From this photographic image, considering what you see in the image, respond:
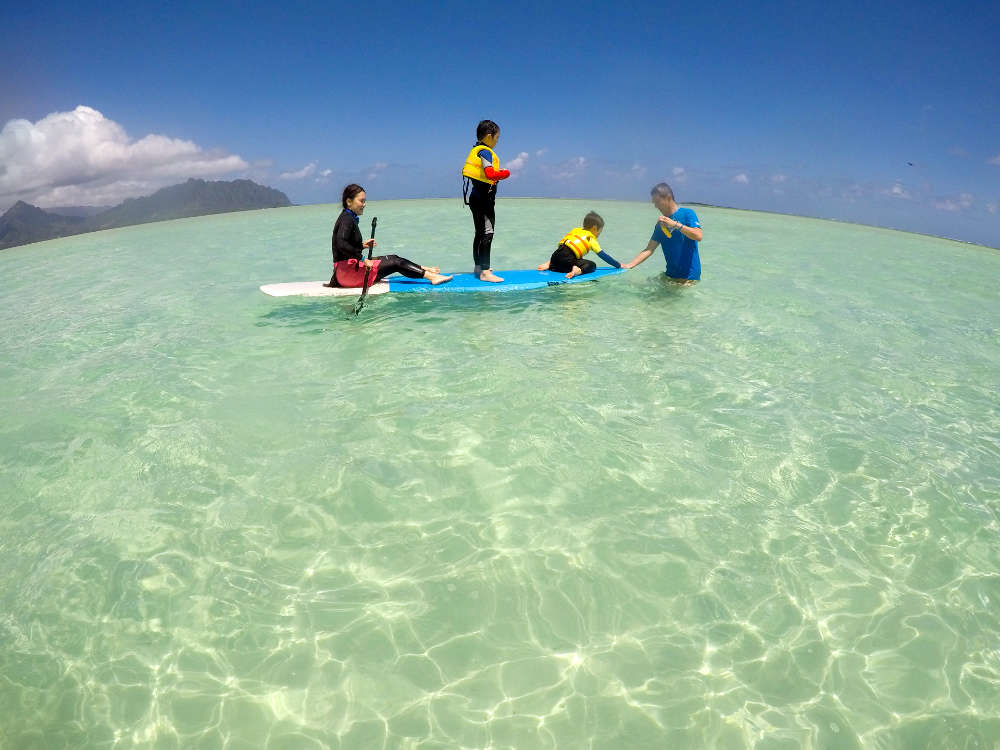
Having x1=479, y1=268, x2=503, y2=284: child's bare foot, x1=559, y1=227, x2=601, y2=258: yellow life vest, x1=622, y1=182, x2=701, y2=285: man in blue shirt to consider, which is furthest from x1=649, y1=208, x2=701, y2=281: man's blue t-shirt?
x1=479, y1=268, x2=503, y2=284: child's bare foot

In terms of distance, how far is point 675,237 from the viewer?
9938mm

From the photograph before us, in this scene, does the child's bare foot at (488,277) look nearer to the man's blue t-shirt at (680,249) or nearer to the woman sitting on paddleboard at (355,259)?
the woman sitting on paddleboard at (355,259)

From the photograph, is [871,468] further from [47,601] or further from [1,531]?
[1,531]

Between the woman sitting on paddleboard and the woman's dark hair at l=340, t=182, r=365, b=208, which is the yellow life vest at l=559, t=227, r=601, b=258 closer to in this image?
the woman sitting on paddleboard

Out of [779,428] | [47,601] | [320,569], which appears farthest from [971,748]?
[47,601]

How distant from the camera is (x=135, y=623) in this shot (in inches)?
120

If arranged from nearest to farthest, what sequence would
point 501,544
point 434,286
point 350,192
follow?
1. point 501,544
2. point 350,192
3. point 434,286

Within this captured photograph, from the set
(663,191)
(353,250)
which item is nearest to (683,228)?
(663,191)

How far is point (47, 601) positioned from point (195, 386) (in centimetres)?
340

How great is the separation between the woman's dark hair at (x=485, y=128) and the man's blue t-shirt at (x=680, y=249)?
343 centimetres

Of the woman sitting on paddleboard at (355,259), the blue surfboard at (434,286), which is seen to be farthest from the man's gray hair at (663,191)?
the woman sitting on paddleboard at (355,259)

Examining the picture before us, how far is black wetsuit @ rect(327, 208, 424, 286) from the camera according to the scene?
8414mm

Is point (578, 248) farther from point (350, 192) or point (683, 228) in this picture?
point (350, 192)

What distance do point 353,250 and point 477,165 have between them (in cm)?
257
